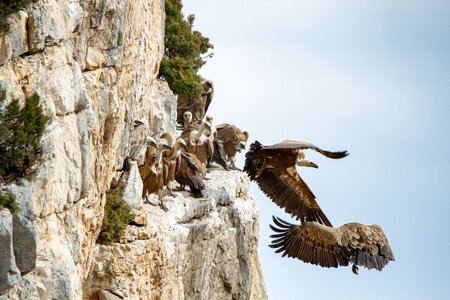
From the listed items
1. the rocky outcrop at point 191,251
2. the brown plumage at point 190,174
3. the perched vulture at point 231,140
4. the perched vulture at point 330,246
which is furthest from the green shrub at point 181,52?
the perched vulture at point 330,246

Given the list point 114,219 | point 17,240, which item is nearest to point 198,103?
point 114,219

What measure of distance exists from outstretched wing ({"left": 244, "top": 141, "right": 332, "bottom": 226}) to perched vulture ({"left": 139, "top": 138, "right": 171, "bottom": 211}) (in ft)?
5.62

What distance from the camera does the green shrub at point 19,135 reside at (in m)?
7.93

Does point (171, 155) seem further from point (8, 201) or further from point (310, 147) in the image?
point (8, 201)

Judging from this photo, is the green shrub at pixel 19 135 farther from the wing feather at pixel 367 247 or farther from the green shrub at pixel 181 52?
the green shrub at pixel 181 52

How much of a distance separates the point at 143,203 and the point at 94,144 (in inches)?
154

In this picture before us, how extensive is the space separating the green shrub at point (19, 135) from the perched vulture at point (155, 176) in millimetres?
5687

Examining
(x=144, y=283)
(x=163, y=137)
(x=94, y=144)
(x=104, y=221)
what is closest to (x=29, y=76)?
(x=94, y=144)

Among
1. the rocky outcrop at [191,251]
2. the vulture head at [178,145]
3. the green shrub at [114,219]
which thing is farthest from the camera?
the vulture head at [178,145]

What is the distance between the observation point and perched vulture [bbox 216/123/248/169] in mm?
20656

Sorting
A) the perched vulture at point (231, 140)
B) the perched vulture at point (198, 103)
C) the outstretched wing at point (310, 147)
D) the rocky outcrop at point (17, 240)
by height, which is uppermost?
the perched vulture at point (198, 103)

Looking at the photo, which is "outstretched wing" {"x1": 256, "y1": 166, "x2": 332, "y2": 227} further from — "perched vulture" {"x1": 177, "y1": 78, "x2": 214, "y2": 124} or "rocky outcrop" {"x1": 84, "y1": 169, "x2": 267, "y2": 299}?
"perched vulture" {"x1": 177, "y1": 78, "x2": 214, "y2": 124}

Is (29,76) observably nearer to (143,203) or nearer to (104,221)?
(104,221)

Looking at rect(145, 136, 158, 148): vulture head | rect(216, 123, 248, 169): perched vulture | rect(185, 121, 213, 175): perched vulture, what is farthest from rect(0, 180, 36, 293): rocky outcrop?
rect(216, 123, 248, 169): perched vulture
